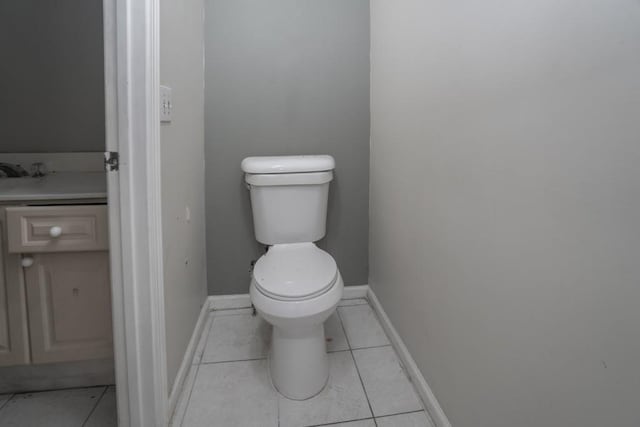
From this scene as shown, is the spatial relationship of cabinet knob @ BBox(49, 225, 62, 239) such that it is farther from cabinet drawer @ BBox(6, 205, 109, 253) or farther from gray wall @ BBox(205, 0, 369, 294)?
gray wall @ BBox(205, 0, 369, 294)

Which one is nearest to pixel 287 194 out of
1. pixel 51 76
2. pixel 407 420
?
pixel 407 420

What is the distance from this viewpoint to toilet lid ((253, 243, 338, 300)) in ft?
3.99

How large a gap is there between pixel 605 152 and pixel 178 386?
4.63 ft

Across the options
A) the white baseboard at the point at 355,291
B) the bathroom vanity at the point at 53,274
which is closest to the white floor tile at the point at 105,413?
the bathroom vanity at the point at 53,274

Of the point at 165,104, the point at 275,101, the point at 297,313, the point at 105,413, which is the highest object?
the point at 275,101

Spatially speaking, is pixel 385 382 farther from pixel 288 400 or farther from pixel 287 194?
pixel 287 194

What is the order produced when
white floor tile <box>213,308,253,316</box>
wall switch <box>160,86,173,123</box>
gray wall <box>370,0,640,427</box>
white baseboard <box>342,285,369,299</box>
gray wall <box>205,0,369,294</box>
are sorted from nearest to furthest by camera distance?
gray wall <box>370,0,640,427</box>
wall switch <box>160,86,173,123</box>
gray wall <box>205,0,369,294</box>
white floor tile <box>213,308,253,316</box>
white baseboard <box>342,285,369,299</box>

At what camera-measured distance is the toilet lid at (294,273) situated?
1.22 metres

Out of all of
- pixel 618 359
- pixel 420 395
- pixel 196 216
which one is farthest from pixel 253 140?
pixel 618 359

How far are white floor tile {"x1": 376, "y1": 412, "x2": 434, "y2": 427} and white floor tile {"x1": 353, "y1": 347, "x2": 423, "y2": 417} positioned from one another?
2cm

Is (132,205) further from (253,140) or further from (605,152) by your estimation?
(605,152)

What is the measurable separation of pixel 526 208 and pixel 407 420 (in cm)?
86

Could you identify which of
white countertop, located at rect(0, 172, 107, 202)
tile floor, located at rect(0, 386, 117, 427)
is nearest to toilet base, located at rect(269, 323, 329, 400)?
tile floor, located at rect(0, 386, 117, 427)

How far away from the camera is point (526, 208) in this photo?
744 millimetres
